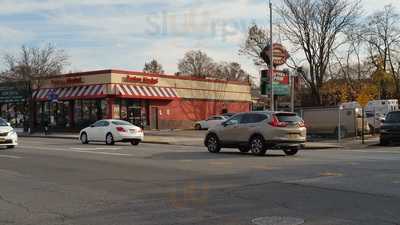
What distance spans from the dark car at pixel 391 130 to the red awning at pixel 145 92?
23716 millimetres

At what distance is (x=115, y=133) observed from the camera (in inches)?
1165

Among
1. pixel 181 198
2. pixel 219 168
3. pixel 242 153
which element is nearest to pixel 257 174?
pixel 219 168

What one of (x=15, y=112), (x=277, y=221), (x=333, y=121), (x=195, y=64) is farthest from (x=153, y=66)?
(x=277, y=221)

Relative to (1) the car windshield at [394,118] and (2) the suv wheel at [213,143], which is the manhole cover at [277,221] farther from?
(1) the car windshield at [394,118]

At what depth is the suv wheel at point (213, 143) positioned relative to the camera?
22.8 m

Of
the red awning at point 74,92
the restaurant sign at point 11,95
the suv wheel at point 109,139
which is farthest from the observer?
the restaurant sign at point 11,95

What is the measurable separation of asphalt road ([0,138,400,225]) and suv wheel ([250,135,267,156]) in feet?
8.86

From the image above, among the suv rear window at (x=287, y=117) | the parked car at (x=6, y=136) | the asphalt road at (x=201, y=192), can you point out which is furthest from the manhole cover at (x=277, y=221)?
the parked car at (x=6, y=136)

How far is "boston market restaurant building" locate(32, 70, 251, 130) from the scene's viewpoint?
47.7 meters

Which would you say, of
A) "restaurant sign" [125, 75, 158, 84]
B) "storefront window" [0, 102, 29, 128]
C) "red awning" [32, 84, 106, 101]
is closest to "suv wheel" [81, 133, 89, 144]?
"red awning" [32, 84, 106, 101]

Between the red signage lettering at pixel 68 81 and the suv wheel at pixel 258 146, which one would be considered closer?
the suv wheel at pixel 258 146

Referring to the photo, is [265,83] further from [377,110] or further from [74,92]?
[74,92]

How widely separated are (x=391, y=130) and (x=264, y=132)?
1113cm

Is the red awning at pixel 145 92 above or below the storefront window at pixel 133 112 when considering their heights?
above
